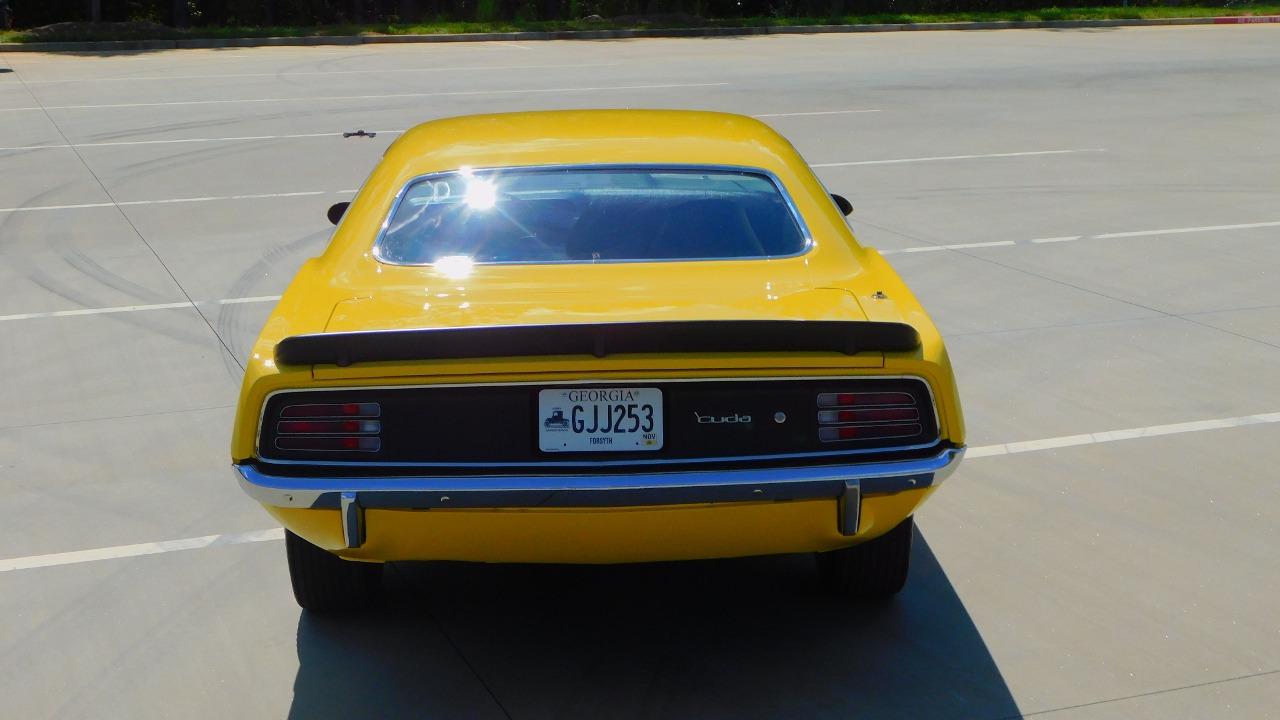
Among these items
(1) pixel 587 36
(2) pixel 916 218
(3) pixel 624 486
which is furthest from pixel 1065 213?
(1) pixel 587 36

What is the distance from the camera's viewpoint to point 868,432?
3.51 meters

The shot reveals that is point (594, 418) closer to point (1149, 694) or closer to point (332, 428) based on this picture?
point (332, 428)

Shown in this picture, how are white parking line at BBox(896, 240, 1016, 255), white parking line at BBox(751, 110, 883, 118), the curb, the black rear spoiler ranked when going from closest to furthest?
the black rear spoiler
white parking line at BBox(896, 240, 1016, 255)
white parking line at BBox(751, 110, 883, 118)
the curb

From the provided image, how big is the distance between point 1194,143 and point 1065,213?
495cm

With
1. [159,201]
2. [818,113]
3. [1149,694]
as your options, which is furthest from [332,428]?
[818,113]

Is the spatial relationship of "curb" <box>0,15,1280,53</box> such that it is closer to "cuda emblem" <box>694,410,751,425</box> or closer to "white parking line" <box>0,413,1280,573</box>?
"white parking line" <box>0,413,1280,573</box>

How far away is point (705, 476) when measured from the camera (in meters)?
3.40

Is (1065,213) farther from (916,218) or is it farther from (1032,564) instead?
(1032,564)

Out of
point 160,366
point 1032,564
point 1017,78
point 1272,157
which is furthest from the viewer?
point 1017,78

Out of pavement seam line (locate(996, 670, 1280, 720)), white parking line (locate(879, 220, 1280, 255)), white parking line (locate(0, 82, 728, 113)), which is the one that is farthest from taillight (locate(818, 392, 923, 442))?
white parking line (locate(0, 82, 728, 113))

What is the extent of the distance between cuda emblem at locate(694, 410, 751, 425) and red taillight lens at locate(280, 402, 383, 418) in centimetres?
82

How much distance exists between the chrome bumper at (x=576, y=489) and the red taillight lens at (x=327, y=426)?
0.39 feet

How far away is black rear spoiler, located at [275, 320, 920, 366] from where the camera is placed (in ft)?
10.9

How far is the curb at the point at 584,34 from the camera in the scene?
2861 centimetres
